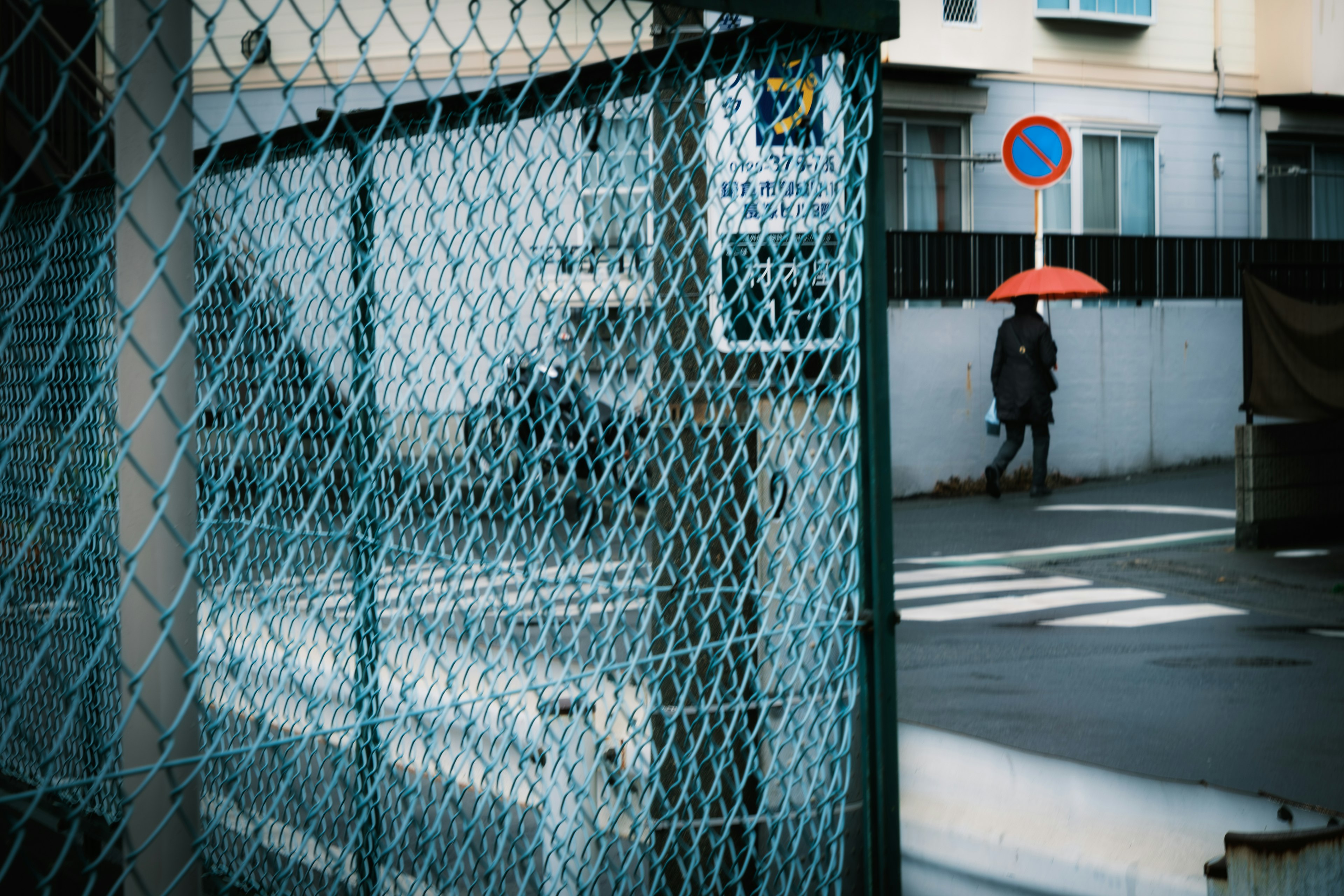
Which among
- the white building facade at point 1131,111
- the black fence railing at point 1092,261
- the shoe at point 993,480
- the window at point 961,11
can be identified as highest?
the window at point 961,11

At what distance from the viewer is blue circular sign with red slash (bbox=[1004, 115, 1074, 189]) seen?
1386cm

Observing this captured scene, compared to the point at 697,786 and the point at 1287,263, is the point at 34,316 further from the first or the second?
the point at 1287,263

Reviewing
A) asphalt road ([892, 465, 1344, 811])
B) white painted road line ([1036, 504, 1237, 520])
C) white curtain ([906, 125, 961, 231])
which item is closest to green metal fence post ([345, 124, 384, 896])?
asphalt road ([892, 465, 1344, 811])

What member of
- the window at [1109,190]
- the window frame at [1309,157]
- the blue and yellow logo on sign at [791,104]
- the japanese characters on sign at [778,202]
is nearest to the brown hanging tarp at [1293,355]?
the japanese characters on sign at [778,202]

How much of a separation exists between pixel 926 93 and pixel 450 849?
14228 millimetres

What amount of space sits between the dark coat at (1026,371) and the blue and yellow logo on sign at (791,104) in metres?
11.0

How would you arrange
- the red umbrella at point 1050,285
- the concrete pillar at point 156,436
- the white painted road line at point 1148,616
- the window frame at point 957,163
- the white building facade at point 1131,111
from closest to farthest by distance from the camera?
the concrete pillar at point 156,436, the white painted road line at point 1148,616, the red umbrella at point 1050,285, the white building facade at point 1131,111, the window frame at point 957,163

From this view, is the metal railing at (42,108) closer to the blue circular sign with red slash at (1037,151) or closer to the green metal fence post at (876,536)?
the green metal fence post at (876,536)

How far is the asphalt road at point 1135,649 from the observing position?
499 centimetres

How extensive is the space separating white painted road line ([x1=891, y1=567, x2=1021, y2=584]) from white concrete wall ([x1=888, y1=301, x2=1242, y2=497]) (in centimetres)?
454

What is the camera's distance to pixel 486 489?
2.90 meters

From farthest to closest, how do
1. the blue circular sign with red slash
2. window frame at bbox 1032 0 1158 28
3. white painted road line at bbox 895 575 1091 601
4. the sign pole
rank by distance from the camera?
1. window frame at bbox 1032 0 1158 28
2. the sign pole
3. the blue circular sign with red slash
4. white painted road line at bbox 895 575 1091 601

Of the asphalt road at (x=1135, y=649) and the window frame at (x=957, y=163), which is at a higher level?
the window frame at (x=957, y=163)

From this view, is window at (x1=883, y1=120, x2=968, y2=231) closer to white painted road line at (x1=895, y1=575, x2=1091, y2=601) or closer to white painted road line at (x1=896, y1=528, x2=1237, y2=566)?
white painted road line at (x1=896, y1=528, x2=1237, y2=566)
